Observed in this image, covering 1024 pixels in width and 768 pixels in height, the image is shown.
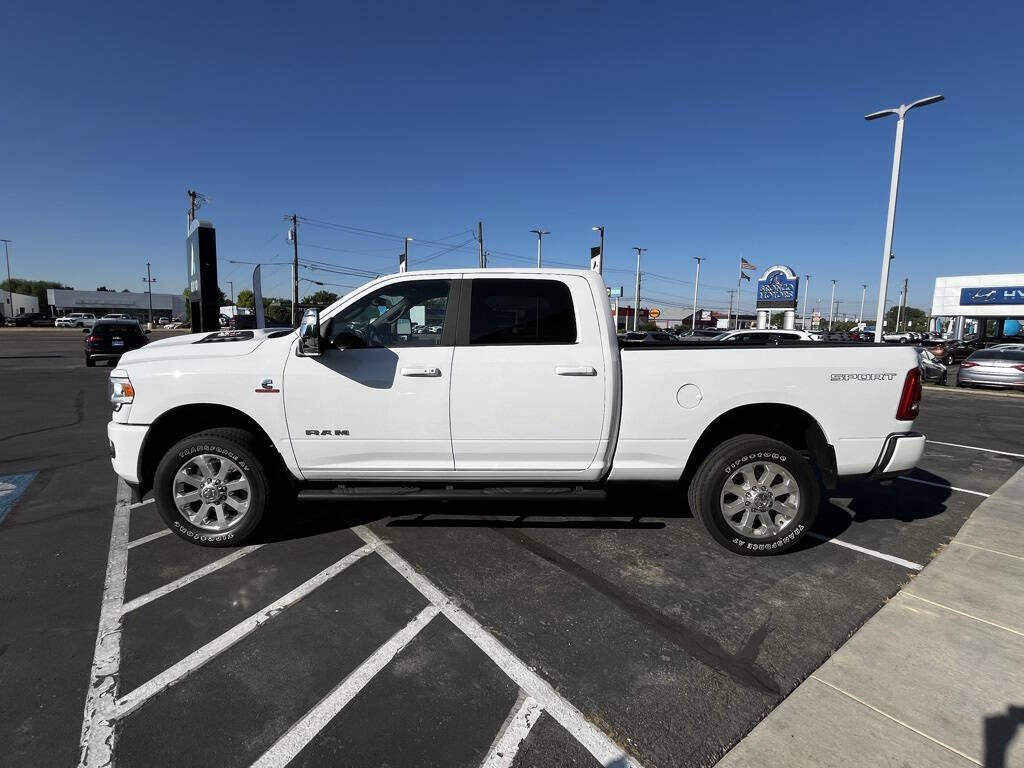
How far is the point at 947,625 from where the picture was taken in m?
3.10

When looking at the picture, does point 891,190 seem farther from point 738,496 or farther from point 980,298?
point 980,298

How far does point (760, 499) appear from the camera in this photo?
12.9 feet

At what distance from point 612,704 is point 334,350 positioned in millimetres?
2722

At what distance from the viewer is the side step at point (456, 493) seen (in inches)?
154

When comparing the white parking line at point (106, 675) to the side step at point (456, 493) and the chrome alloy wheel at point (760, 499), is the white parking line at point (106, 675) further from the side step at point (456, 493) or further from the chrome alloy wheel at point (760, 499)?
the chrome alloy wheel at point (760, 499)

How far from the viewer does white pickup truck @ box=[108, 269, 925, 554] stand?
12.5 feet

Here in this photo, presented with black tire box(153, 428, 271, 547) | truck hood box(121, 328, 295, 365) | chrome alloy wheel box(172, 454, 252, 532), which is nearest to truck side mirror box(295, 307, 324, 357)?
truck hood box(121, 328, 295, 365)

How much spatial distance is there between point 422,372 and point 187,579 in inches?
80.1

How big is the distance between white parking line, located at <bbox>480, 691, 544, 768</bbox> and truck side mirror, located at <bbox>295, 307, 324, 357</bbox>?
2.44m

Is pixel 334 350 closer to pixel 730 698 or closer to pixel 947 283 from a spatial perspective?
pixel 730 698

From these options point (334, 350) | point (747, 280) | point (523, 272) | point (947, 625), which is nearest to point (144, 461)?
point (334, 350)

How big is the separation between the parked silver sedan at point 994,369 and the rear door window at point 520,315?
690 inches

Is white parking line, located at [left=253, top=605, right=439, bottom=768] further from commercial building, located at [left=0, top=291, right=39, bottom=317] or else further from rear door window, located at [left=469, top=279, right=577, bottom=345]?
commercial building, located at [left=0, top=291, right=39, bottom=317]

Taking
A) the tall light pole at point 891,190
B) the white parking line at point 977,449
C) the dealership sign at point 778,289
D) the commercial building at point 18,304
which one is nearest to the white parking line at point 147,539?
the white parking line at point 977,449
